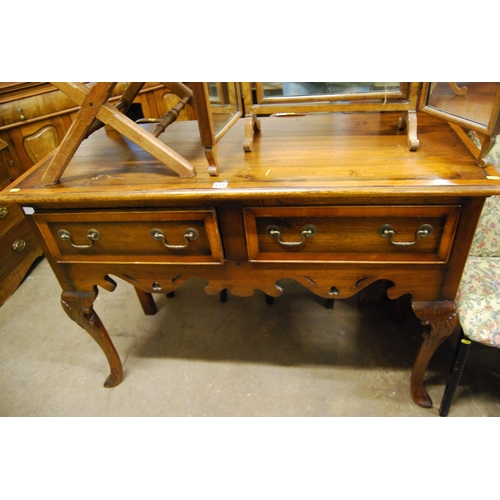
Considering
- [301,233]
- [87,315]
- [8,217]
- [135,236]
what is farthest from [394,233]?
[8,217]

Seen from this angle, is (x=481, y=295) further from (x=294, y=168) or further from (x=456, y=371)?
(x=294, y=168)

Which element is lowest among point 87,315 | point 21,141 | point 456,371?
point 456,371

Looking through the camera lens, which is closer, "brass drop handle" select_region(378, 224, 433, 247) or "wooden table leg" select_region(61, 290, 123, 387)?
"brass drop handle" select_region(378, 224, 433, 247)

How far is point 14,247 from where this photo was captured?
1.84m

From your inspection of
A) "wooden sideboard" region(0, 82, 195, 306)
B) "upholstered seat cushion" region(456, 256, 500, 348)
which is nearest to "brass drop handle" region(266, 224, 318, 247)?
"upholstered seat cushion" region(456, 256, 500, 348)

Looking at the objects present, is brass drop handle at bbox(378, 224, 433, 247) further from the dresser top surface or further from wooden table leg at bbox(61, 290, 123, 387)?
wooden table leg at bbox(61, 290, 123, 387)

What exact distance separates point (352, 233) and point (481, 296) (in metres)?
0.45

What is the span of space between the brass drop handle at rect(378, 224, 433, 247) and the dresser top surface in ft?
0.32

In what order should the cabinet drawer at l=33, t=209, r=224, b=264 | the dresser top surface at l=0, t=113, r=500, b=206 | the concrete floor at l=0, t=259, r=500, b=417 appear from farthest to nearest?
the concrete floor at l=0, t=259, r=500, b=417 < the cabinet drawer at l=33, t=209, r=224, b=264 < the dresser top surface at l=0, t=113, r=500, b=206

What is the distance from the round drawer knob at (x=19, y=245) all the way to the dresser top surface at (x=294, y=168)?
0.96 metres

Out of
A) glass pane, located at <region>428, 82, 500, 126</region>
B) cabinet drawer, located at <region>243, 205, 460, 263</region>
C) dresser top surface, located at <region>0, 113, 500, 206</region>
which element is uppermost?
glass pane, located at <region>428, 82, 500, 126</region>

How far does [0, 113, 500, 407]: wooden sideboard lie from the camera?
2.74 feet

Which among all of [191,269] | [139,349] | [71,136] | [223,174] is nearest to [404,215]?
[223,174]

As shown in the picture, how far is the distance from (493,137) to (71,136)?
0.99 metres
